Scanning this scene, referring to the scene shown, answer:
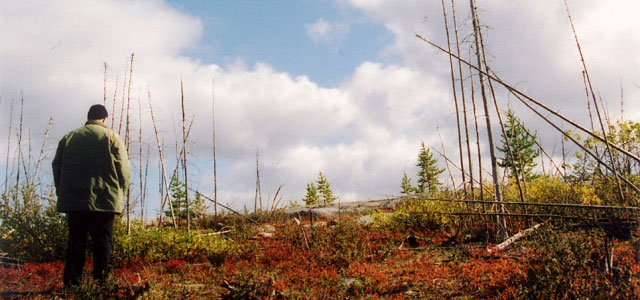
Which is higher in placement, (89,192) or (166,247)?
(89,192)

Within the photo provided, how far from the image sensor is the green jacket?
5.46m

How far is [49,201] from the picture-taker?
857 centimetres

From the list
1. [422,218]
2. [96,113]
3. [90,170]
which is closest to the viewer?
[90,170]

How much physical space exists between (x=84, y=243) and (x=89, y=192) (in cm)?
72

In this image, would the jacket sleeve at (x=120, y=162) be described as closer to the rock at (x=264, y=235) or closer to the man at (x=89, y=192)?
the man at (x=89, y=192)

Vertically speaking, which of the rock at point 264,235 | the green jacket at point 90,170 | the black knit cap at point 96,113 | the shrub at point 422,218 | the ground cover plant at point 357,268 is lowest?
the ground cover plant at point 357,268

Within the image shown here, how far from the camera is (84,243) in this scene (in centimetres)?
560


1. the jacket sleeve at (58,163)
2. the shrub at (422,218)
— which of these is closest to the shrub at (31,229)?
the jacket sleeve at (58,163)

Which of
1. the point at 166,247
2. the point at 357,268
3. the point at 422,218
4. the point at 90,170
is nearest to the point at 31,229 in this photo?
the point at 166,247

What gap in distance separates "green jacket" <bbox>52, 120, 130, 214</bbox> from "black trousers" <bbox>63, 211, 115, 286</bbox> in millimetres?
181

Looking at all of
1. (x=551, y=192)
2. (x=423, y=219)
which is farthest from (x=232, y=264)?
(x=551, y=192)

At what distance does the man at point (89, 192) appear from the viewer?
547 centimetres

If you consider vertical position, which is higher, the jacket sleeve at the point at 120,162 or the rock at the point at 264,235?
the jacket sleeve at the point at 120,162

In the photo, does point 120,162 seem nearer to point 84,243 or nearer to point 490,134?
point 84,243
